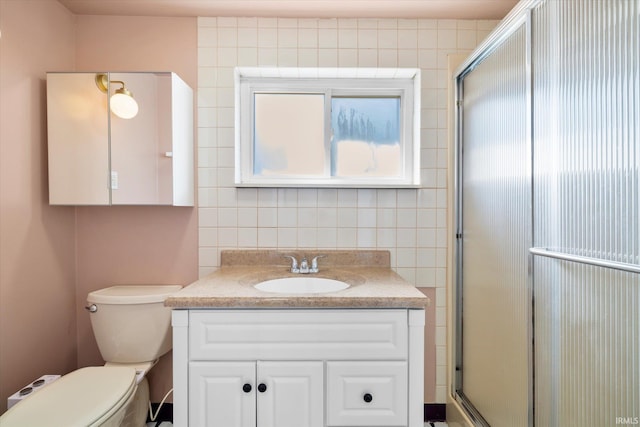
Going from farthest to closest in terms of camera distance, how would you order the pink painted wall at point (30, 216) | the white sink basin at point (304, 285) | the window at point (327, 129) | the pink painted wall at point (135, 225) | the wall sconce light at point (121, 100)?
the window at point (327, 129) < the pink painted wall at point (135, 225) < the white sink basin at point (304, 285) < the wall sconce light at point (121, 100) < the pink painted wall at point (30, 216)

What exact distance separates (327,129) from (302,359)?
4.11 ft

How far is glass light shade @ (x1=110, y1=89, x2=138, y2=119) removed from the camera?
1.62m

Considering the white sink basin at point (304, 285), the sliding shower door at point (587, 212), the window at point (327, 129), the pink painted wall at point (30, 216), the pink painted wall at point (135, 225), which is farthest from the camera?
the window at point (327, 129)

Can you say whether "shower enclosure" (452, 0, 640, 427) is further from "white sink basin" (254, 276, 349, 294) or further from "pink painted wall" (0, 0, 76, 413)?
"pink painted wall" (0, 0, 76, 413)

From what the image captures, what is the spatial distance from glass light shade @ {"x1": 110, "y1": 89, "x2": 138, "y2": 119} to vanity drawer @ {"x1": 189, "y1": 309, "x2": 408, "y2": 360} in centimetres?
98

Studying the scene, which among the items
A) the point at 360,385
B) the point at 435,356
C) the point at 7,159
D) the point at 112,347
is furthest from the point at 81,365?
the point at 435,356

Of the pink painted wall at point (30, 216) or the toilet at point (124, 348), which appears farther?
the pink painted wall at point (30, 216)

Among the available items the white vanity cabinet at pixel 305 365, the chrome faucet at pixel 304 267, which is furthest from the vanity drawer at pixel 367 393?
the chrome faucet at pixel 304 267

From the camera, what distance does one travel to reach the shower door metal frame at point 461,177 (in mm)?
1165

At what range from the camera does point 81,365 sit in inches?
75.9

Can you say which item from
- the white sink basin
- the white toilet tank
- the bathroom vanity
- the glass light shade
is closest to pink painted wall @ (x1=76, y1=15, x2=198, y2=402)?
the white toilet tank

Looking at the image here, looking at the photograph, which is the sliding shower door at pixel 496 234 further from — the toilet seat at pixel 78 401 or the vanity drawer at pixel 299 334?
the toilet seat at pixel 78 401

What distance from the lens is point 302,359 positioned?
4.40 ft

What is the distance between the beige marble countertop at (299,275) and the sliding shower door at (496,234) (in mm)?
338
